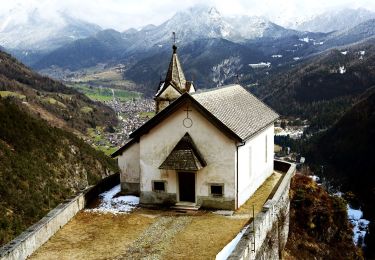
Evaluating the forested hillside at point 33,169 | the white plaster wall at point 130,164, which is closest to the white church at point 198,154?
the white plaster wall at point 130,164

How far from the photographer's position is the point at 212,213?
1040 inches

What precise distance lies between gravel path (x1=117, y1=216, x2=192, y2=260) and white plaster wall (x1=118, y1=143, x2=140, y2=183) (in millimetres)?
6162

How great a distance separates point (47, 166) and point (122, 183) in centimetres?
4194

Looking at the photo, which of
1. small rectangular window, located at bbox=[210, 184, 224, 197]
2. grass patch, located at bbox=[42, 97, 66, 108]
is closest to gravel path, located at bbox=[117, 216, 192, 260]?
small rectangular window, located at bbox=[210, 184, 224, 197]

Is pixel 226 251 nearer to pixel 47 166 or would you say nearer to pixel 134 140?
pixel 134 140

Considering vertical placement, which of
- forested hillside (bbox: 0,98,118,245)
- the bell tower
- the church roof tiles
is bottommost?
forested hillside (bbox: 0,98,118,245)

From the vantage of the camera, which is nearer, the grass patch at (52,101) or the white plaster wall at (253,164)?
the white plaster wall at (253,164)

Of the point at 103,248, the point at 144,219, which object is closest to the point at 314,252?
the point at 144,219

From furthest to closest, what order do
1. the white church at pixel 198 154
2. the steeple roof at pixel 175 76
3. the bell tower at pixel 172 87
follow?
the steeple roof at pixel 175 76
the bell tower at pixel 172 87
the white church at pixel 198 154

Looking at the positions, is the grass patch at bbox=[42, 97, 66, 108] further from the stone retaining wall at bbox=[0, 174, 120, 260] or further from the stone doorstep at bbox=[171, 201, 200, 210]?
the stone doorstep at bbox=[171, 201, 200, 210]

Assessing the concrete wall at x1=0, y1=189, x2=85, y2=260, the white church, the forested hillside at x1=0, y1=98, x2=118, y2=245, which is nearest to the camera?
the concrete wall at x1=0, y1=189, x2=85, y2=260

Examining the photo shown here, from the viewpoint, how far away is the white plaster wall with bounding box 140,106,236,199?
26.8 meters

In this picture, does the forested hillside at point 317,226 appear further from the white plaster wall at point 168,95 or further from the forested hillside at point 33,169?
the forested hillside at point 33,169

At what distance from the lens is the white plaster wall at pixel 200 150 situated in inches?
1054
